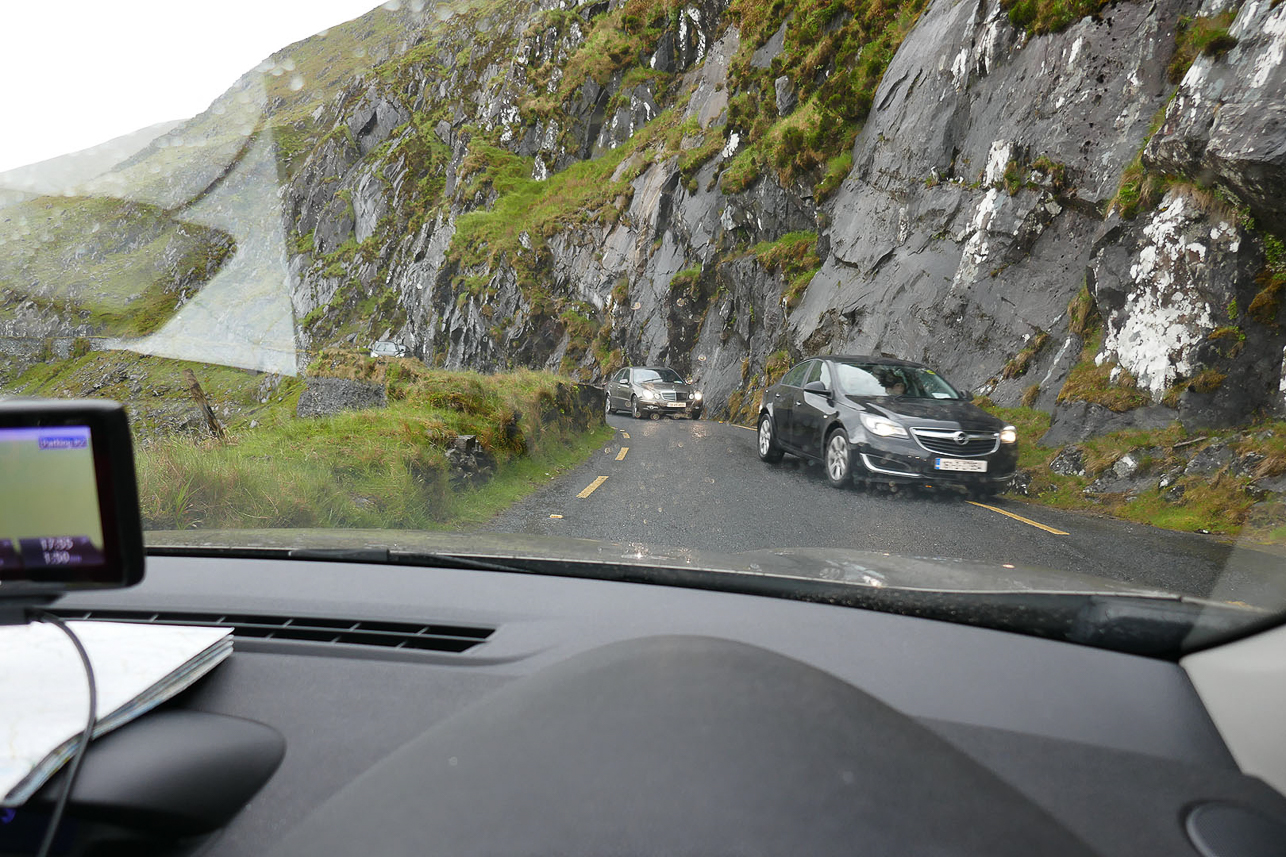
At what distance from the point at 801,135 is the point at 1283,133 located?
58.6 ft

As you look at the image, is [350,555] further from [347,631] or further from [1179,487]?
[1179,487]

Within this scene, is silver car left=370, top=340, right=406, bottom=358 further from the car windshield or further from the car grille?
the car grille

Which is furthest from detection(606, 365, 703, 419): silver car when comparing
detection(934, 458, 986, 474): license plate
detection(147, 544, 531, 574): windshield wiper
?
detection(147, 544, 531, 574): windshield wiper

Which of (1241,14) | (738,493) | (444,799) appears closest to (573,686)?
(444,799)

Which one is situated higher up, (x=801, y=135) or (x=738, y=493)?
(x=801, y=135)

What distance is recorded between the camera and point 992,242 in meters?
15.8

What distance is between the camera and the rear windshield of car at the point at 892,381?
8469mm

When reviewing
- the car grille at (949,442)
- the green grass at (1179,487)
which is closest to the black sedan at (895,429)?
the car grille at (949,442)

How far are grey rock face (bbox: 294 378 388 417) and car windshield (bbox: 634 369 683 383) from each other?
11773mm

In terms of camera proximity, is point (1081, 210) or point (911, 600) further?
point (1081, 210)

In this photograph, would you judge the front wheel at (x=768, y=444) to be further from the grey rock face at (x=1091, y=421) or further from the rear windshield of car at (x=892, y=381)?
the grey rock face at (x=1091, y=421)

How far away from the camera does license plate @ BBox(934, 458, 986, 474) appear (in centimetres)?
739

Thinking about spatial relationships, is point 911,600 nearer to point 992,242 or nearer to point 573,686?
point 573,686

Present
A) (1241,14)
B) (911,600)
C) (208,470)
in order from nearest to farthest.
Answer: (911,600) < (208,470) < (1241,14)
